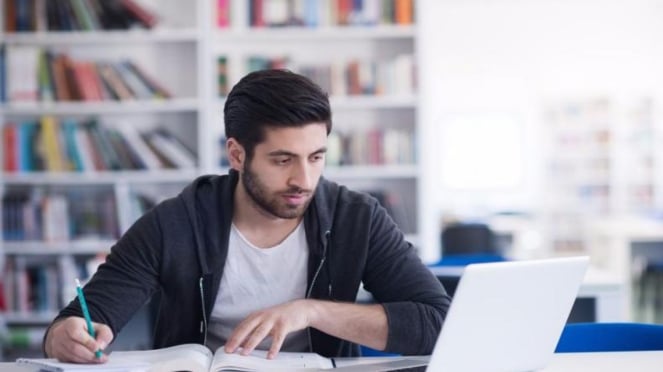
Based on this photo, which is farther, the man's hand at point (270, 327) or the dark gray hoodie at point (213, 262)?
the dark gray hoodie at point (213, 262)

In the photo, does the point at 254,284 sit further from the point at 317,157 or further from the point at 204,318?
the point at 317,157

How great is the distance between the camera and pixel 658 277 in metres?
7.27

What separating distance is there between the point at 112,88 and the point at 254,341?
328 centimetres

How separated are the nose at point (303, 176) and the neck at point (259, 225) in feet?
0.53

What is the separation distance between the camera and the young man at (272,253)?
1773 mm

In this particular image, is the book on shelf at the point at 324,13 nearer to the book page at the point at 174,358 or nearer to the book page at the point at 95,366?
the book page at the point at 174,358

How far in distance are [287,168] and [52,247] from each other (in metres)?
3.09

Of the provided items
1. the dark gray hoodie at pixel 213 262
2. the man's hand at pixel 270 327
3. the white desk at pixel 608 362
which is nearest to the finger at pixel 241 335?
the man's hand at pixel 270 327

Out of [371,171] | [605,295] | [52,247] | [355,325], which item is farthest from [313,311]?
[52,247]

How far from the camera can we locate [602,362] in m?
1.64

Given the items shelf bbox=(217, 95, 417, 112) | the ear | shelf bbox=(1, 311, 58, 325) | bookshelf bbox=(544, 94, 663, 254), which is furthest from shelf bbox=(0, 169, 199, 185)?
bookshelf bbox=(544, 94, 663, 254)

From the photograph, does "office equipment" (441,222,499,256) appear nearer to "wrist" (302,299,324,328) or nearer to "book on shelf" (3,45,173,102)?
"book on shelf" (3,45,173,102)

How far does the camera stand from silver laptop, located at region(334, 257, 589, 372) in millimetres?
1343

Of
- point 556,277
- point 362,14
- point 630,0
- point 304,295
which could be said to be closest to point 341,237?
point 304,295
